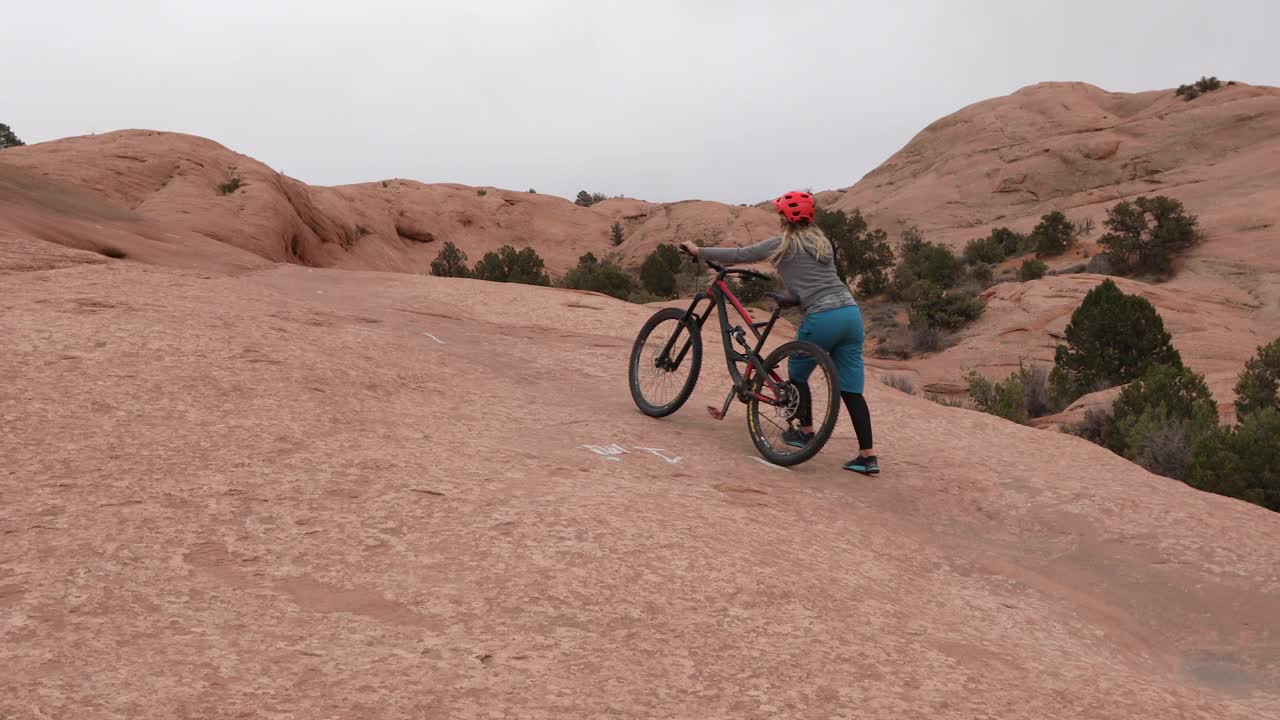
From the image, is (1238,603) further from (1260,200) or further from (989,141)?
(989,141)

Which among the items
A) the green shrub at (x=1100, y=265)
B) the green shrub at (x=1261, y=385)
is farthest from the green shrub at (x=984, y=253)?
the green shrub at (x=1261, y=385)

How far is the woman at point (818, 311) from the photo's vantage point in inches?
207

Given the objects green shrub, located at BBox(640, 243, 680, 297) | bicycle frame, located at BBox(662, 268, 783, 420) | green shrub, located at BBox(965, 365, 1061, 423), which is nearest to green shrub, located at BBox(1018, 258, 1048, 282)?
green shrub, located at BBox(640, 243, 680, 297)

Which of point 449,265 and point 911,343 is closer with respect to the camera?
point 911,343

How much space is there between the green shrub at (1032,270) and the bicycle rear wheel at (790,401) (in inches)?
1234

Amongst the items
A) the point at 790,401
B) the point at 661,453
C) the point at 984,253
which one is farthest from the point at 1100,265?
the point at 661,453

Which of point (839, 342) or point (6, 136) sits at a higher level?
point (6, 136)

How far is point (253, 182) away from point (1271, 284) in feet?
104

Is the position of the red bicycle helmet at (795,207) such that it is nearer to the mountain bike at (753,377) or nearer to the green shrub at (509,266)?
the mountain bike at (753,377)

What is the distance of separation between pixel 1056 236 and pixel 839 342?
36.2m

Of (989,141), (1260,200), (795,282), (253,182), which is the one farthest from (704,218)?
(795,282)

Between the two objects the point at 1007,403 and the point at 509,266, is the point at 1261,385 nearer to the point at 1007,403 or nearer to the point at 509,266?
the point at 1007,403

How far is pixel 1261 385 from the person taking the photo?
1485cm

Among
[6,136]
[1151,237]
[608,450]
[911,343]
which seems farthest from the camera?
[6,136]
